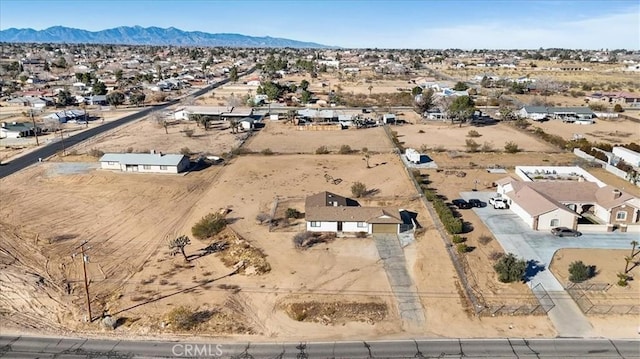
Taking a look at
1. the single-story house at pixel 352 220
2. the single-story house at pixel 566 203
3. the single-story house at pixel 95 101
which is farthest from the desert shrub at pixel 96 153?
the single-story house at pixel 566 203

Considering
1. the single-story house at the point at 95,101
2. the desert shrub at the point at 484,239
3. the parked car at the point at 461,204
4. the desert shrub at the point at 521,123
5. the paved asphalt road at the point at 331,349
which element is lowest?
the paved asphalt road at the point at 331,349

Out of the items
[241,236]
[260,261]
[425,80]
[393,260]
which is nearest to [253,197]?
[241,236]

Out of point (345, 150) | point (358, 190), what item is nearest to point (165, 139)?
point (345, 150)

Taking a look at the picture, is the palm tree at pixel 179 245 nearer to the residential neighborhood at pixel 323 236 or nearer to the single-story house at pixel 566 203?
the residential neighborhood at pixel 323 236

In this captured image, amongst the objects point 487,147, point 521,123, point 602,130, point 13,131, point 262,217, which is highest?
point 521,123

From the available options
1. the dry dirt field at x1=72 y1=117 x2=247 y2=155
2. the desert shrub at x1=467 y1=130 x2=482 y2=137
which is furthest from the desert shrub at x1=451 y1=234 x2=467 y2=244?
the desert shrub at x1=467 y1=130 x2=482 y2=137

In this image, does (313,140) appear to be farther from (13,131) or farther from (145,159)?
(13,131)
